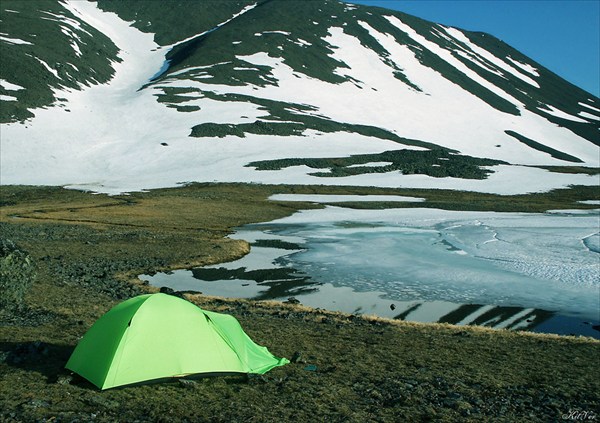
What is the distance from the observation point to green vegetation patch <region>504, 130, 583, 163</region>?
152000 millimetres

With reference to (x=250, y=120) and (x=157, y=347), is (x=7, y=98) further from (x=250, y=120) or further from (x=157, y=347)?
(x=157, y=347)

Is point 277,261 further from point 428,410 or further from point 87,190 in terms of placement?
point 87,190

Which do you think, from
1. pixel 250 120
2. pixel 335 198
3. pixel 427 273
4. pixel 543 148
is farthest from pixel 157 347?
pixel 543 148

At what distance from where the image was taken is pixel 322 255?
39.5 meters

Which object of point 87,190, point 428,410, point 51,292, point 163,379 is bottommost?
point 87,190

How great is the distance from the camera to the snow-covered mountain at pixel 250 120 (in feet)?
357

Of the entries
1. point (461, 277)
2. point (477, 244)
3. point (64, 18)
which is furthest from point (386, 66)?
point (461, 277)

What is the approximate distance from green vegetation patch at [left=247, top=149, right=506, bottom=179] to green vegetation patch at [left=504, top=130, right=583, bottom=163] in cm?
3890

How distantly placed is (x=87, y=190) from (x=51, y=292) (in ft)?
215

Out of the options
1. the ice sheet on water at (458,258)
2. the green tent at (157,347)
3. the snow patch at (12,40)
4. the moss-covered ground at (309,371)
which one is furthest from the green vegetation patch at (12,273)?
the snow patch at (12,40)

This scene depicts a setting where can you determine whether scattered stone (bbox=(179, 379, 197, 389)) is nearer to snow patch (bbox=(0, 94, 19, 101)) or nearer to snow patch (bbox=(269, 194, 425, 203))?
snow patch (bbox=(269, 194, 425, 203))

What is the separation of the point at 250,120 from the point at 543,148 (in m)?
83.9

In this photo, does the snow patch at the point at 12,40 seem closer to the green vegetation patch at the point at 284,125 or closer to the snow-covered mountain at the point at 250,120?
the snow-covered mountain at the point at 250,120

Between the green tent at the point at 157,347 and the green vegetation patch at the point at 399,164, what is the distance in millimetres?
93595
